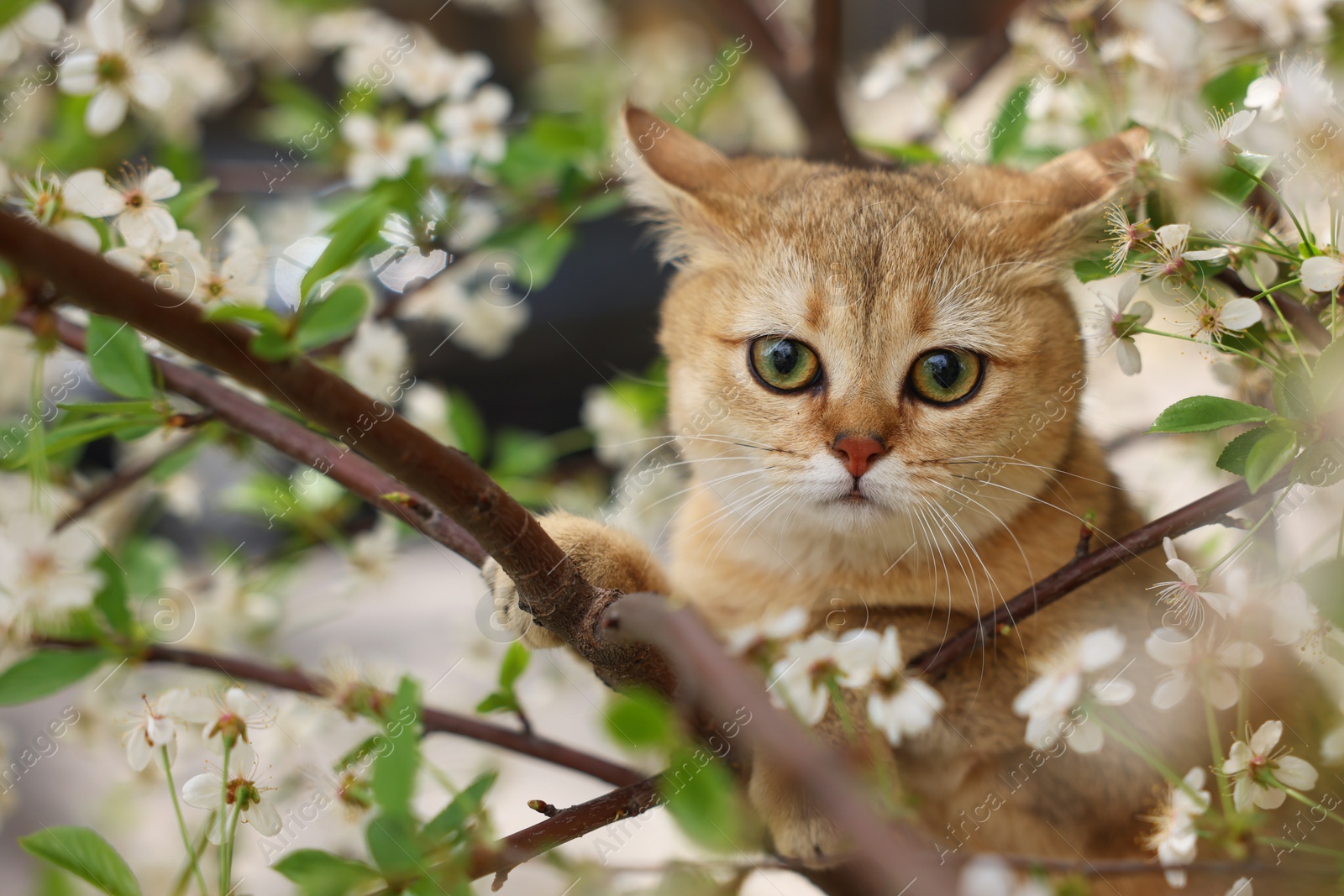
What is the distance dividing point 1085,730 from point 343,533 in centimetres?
141

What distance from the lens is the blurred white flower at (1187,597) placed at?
847mm

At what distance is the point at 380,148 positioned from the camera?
1.62 metres

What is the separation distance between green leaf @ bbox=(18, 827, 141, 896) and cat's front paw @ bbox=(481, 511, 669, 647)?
0.43 meters

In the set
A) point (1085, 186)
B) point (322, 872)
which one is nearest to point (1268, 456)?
point (1085, 186)

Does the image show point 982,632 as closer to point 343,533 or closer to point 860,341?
point 860,341

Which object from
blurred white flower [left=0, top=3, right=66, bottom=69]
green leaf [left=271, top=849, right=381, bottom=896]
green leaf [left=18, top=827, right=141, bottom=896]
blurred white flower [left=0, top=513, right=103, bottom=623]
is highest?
blurred white flower [left=0, top=3, right=66, bottom=69]

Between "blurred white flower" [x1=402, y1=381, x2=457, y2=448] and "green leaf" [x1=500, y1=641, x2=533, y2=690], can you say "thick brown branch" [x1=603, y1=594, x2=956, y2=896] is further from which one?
"blurred white flower" [x1=402, y1=381, x2=457, y2=448]

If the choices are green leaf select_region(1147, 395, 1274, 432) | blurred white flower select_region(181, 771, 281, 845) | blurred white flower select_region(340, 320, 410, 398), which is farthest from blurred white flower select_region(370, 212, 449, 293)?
green leaf select_region(1147, 395, 1274, 432)

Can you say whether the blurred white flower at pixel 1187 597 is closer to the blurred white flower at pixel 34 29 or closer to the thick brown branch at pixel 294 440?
the thick brown branch at pixel 294 440

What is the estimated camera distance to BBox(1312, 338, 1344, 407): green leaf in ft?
2.59

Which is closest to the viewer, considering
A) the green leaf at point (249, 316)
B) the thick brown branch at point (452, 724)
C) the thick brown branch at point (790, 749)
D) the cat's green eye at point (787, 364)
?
the thick brown branch at point (790, 749)

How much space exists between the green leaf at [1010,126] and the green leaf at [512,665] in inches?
40.5

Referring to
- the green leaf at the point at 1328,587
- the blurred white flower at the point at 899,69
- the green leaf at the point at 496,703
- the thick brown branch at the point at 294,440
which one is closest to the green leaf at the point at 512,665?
the green leaf at the point at 496,703

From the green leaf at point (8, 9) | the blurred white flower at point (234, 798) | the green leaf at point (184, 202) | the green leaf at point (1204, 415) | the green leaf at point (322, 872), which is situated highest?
the green leaf at point (8, 9)
